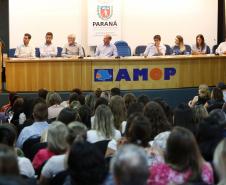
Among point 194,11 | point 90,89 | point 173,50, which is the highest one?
point 194,11

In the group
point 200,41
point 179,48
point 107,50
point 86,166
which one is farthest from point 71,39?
point 86,166

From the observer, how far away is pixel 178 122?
6133mm

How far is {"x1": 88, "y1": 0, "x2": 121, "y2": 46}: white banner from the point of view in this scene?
53.6ft

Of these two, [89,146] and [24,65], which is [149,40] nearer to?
[24,65]

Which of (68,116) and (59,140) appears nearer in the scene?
(59,140)

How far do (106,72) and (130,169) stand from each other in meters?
9.58

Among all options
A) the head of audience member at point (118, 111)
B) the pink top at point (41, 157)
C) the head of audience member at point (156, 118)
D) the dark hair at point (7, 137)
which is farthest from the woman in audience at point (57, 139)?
the head of audience member at point (118, 111)

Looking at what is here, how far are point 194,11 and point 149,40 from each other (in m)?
1.72

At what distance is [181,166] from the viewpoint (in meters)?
3.59

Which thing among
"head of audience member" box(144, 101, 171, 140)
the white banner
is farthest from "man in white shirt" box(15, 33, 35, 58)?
"head of audience member" box(144, 101, 171, 140)

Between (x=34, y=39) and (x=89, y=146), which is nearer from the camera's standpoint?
(x=89, y=146)

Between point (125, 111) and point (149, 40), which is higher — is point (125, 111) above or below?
below

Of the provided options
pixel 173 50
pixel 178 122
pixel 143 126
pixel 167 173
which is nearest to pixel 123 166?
pixel 167 173

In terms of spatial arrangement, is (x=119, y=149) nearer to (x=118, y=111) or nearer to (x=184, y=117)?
(x=184, y=117)
